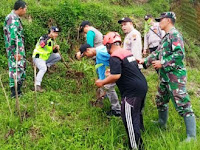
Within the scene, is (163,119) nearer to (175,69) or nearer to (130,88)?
(175,69)

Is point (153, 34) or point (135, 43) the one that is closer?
point (135, 43)

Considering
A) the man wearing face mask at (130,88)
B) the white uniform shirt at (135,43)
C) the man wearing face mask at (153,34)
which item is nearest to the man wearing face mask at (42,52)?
the white uniform shirt at (135,43)

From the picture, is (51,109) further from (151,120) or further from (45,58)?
(151,120)

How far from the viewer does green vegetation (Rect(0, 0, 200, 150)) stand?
3482mm

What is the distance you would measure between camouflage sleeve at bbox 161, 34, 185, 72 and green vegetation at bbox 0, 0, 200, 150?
3.38 feet

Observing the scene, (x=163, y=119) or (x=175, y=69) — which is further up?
(x=175, y=69)

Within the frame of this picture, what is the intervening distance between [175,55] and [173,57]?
4 cm

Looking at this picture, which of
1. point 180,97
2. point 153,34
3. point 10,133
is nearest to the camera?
point 180,97

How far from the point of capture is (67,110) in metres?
4.34

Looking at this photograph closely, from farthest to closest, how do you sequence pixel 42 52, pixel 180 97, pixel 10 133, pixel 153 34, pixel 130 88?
1. pixel 153 34
2. pixel 42 52
3. pixel 10 133
4. pixel 180 97
5. pixel 130 88

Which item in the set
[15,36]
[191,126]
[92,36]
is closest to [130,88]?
[191,126]

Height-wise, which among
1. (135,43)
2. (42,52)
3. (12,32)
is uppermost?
(12,32)

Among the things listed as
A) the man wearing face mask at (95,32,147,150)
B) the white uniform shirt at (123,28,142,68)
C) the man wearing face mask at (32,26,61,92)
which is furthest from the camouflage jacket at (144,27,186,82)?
the man wearing face mask at (32,26,61,92)

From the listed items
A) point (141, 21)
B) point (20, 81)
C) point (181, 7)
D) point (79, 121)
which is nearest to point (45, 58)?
point (20, 81)
